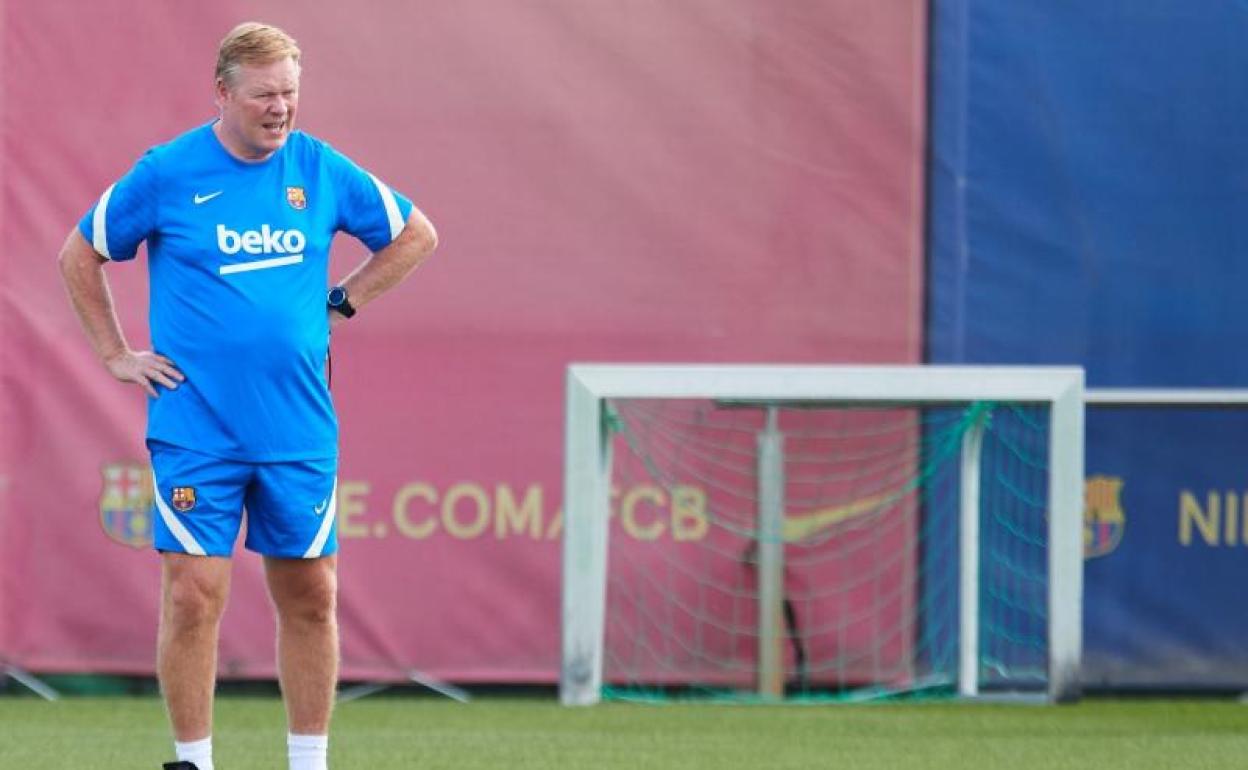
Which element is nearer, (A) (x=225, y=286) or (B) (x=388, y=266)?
(A) (x=225, y=286)

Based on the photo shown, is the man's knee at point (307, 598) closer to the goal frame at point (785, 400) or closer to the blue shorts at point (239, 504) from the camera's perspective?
the blue shorts at point (239, 504)

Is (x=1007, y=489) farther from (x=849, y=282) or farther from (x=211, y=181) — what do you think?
(x=211, y=181)

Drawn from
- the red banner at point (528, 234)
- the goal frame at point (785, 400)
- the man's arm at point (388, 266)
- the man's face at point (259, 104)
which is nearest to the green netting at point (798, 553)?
the red banner at point (528, 234)

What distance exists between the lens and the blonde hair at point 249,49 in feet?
14.1

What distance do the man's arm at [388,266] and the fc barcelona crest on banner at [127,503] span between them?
2.72 m

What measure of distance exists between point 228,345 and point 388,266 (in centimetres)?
48

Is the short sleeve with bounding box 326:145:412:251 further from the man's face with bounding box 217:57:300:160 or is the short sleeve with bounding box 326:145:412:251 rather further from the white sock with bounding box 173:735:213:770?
the white sock with bounding box 173:735:213:770

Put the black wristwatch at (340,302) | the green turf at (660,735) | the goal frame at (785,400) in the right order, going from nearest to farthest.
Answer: the black wristwatch at (340,302) < the green turf at (660,735) < the goal frame at (785,400)

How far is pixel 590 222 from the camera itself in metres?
7.38

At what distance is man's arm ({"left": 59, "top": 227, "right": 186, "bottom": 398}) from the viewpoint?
4.35 metres

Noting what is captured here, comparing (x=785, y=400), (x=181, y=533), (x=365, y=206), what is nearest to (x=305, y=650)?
(x=181, y=533)

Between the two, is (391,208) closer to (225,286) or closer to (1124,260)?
(225,286)

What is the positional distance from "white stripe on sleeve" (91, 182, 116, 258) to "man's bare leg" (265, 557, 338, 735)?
674 mm

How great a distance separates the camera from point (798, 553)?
24.2ft
